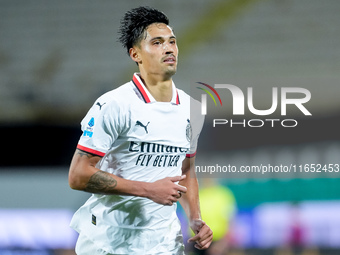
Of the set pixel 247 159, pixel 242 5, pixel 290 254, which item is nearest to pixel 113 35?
pixel 242 5

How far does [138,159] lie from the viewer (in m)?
3.05

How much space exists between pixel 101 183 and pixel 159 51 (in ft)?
2.71

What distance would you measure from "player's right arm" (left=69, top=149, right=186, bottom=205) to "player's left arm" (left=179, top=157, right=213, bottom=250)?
366mm

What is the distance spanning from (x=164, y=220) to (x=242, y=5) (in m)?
5.87

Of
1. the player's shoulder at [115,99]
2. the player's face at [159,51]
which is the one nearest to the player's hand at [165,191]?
the player's shoulder at [115,99]

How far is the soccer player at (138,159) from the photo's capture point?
287cm

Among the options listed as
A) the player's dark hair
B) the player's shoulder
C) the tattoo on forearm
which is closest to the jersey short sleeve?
the player's shoulder

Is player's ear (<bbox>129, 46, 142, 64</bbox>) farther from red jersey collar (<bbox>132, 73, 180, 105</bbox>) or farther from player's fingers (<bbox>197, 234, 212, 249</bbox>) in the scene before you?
player's fingers (<bbox>197, 234, 212, 249</bbox>)

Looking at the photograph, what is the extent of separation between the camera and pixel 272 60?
8.06m

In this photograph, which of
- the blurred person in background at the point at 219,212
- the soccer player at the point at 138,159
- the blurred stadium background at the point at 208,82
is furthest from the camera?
the blurred person in background at the point at 219,212

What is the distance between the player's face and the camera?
313 centimetres

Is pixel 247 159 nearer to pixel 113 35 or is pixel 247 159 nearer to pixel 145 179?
pixel 113 35

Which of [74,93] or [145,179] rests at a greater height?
[74,93]

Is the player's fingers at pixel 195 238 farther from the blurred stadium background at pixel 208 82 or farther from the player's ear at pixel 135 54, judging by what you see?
the blurred stadium background at pixel 208 82
